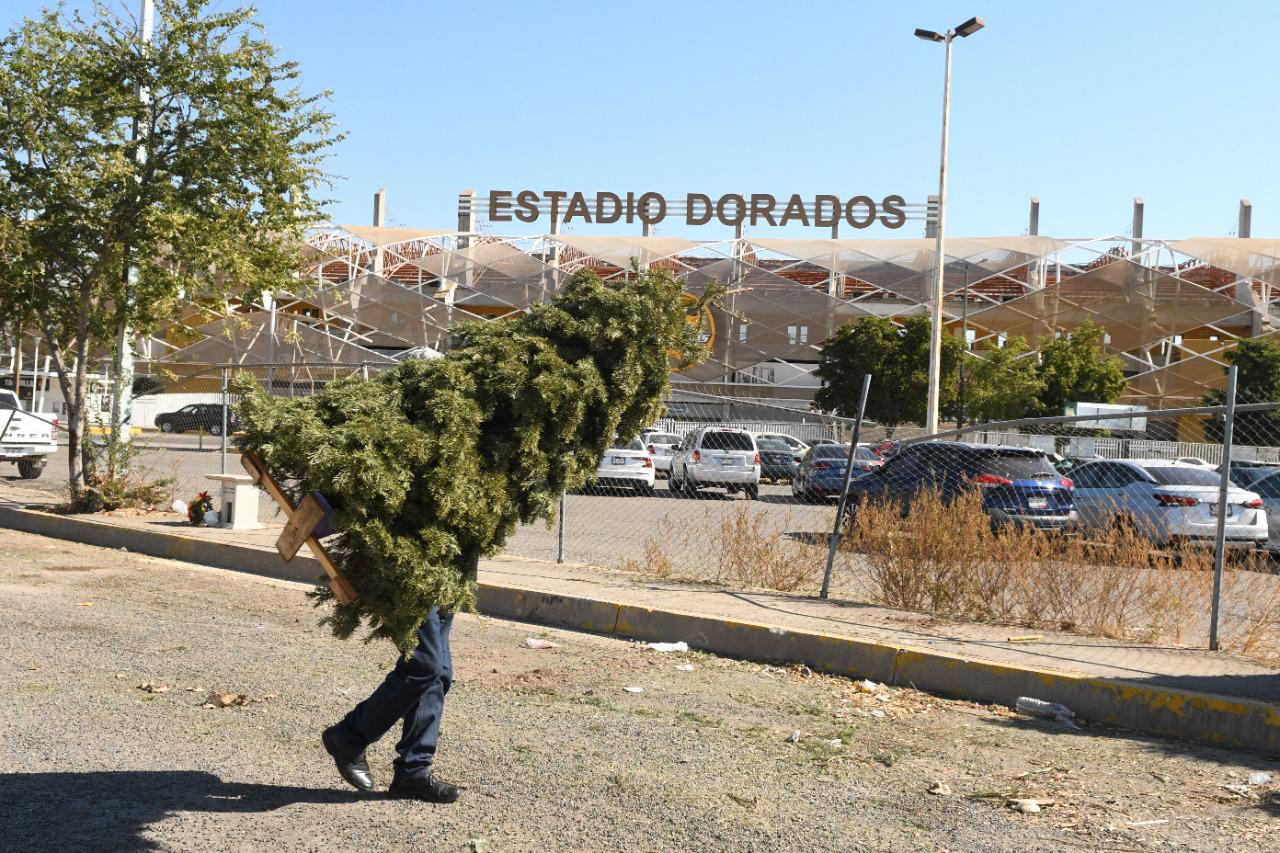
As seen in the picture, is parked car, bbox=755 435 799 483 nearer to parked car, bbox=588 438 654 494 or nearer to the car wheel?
parked car, bbox=588 438 654 494

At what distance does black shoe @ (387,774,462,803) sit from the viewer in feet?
15.7

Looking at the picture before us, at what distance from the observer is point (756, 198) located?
232 ft

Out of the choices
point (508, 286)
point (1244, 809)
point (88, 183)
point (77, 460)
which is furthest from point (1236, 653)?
point (508, 286)

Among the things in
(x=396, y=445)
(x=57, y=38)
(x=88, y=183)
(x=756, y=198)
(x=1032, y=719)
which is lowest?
(x=1032, y=719)

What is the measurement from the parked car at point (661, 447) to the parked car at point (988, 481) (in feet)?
49.6

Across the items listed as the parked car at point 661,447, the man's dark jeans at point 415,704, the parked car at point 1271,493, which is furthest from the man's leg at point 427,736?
the parked car at point 661,447

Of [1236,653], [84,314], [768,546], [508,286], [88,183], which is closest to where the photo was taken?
[1236,653]

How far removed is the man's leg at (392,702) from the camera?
4.71m

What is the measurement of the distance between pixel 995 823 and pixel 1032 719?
236cm

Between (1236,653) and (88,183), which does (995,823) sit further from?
(88,183)

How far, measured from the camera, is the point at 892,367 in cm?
5231

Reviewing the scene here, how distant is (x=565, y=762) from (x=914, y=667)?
3.17 meters

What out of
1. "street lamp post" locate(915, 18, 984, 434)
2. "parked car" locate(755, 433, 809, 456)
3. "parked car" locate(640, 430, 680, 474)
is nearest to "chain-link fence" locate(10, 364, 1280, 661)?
"parked car" locate(640, 430, 680, 474)

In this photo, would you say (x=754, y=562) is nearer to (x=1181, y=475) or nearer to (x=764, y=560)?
(x=764, y=560)
